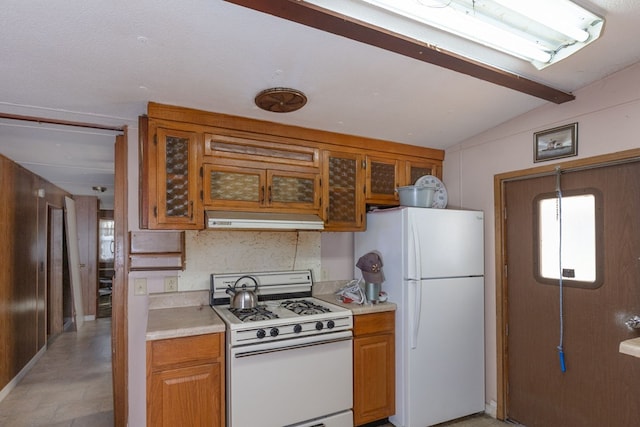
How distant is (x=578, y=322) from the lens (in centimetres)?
250

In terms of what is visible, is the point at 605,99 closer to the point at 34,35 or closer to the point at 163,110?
the point at 163,110

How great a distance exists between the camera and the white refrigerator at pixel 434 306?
109 inches

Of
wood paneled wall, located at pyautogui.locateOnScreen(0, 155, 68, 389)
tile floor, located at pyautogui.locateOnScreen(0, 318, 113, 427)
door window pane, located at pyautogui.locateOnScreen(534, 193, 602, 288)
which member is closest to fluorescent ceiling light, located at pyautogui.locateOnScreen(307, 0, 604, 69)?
door window pane, located at pyautogui.locateOnScreen(534, 193, 602, 288)

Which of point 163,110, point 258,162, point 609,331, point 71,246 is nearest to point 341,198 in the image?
point 258,162

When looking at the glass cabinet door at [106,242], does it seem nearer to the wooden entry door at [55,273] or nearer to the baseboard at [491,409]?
the wooden entry door at [55,273]

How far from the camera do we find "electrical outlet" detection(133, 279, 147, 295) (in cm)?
265

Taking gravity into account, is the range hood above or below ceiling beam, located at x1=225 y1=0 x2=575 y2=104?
below

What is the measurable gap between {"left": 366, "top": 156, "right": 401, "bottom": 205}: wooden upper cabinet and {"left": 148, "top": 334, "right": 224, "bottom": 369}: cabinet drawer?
64.7 inches

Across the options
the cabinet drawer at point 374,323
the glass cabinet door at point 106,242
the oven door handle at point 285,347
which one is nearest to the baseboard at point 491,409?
the cabinet drawer at point 374,323

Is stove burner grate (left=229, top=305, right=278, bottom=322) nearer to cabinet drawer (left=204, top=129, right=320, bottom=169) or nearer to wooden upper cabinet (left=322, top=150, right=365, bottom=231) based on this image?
wooden upper cabinet (left=322, top=150, right=365, bottom=231)

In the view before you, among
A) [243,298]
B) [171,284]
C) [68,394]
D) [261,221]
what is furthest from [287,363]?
[68,394]

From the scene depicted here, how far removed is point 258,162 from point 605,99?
2.29 m

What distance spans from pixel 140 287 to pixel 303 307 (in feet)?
3.87

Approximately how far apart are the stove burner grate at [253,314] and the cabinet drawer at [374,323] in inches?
24.5
